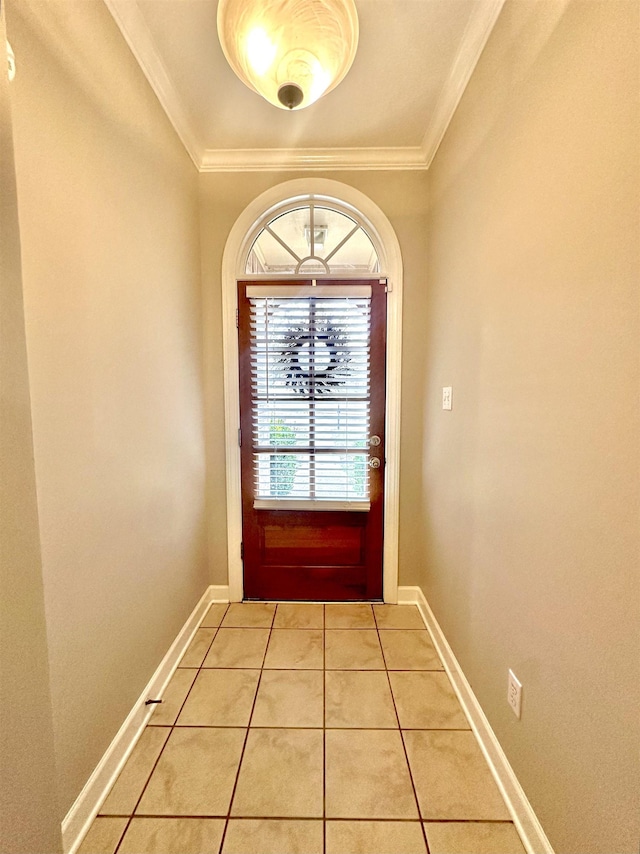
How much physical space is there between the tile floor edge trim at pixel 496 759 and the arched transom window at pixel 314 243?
217 centimetres

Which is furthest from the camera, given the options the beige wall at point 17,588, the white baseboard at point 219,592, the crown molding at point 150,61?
the white baseboard at point 219,592

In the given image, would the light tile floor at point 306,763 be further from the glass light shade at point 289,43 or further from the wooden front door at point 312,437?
the glass light shade at point 289,43

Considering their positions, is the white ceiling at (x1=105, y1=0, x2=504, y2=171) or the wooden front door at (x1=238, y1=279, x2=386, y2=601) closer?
the white ceiling at (x1=105, y1=0, x2=504, y2=171)

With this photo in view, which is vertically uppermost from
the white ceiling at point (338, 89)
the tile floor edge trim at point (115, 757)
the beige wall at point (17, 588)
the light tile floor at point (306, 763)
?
the white ceiling at point (338, 89)

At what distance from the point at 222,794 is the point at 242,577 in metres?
1.14

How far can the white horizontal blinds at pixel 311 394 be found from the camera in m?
2.07

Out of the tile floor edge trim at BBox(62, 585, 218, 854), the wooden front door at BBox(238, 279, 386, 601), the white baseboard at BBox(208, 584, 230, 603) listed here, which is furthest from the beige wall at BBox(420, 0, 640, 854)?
the white baseboard at BBox(208, 584, 230, 603)

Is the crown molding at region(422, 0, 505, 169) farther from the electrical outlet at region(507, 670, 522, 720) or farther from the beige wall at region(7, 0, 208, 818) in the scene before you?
the electrical outlet at region(507, 670, 522, 720)

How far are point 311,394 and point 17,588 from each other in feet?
5.29

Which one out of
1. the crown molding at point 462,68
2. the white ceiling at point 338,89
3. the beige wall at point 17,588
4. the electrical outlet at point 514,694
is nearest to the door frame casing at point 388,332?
the white ceiling at point 338,89

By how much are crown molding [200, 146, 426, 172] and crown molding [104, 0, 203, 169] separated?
175 millimetres

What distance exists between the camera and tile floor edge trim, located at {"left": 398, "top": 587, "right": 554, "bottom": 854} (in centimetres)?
99

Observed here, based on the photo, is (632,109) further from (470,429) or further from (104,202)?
(104,202)

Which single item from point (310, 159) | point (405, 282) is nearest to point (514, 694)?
point (405, 282)
